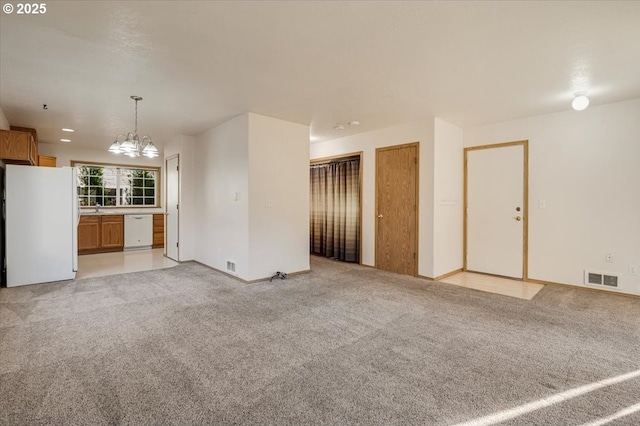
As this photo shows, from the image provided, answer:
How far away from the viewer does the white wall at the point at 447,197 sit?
4.78m

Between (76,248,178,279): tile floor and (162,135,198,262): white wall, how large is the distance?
38 cm

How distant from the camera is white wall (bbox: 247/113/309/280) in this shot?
4559 mm

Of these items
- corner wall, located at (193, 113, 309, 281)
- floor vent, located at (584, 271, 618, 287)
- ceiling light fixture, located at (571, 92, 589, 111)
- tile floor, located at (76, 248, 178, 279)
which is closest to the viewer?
ceiling light fixture, located at (571, 92, 589, 111)

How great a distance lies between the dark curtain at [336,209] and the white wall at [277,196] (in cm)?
107

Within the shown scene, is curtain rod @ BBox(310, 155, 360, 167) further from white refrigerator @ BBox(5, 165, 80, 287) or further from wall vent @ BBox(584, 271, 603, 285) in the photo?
white refrigerator @ BBox(5, 165, 80, 287)

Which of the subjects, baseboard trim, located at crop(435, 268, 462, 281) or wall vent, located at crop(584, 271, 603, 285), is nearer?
wall vent, located at crop(584, 271, 603, 285)

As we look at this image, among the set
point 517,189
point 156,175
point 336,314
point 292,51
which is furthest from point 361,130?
point 156,175

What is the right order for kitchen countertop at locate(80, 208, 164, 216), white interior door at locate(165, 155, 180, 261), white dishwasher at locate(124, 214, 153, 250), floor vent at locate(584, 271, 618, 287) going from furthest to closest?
white dishwasher at locate(124, 214, 153, 250), kitchen countertop at locate(80, 208, 164, 216), white interior door at locate(165, 155, 180, 261), floor vent at locate(584, 271, 618, 287)

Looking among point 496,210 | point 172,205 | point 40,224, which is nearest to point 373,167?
point 496,210

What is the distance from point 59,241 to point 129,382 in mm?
3754

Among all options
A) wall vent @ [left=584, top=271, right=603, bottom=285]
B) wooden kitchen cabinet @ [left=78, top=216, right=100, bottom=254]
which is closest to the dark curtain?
wall vent @ [left=584, top=271, right=603, bottom=285]

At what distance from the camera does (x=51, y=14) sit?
2.15 m

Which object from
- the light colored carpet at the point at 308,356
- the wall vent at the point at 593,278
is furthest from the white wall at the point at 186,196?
the wall vent at the point at 593,278

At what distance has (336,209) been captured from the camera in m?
6.29
